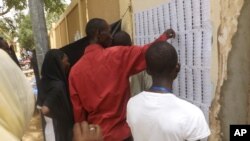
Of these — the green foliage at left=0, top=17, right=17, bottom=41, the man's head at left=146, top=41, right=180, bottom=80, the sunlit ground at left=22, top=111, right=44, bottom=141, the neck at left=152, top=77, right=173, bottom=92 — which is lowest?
the sunlit ground at left=22, top=111, right=44, bottom=141

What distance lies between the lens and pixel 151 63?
1943 millimetres

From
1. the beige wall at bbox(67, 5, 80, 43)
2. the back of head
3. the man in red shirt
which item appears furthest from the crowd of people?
the beige wall at bbox(67, 5, 80, 43)

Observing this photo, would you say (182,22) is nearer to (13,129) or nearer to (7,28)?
(13,129)

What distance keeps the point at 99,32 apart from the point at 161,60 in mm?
1194

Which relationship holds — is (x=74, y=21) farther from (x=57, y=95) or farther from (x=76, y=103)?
(x=76, y=103)

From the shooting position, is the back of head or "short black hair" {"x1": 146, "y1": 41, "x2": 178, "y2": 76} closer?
the back of head

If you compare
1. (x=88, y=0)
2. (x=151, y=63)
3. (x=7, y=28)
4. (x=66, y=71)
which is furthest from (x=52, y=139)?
(x=7, y=28)

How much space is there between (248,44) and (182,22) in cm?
63

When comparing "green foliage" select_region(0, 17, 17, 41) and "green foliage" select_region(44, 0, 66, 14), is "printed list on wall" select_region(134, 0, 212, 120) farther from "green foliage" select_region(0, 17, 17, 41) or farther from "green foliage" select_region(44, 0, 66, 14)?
"green foliage" select_region(0, 17, 17, 41)

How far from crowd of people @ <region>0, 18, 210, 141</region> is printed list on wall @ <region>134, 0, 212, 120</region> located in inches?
5.6

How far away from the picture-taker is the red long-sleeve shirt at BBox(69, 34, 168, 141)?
275 centimetres

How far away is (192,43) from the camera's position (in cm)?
244

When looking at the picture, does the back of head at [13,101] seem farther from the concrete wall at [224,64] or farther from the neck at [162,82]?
the concrete wall at [224,64]

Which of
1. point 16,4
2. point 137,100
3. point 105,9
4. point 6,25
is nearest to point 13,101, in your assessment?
point 137,100
